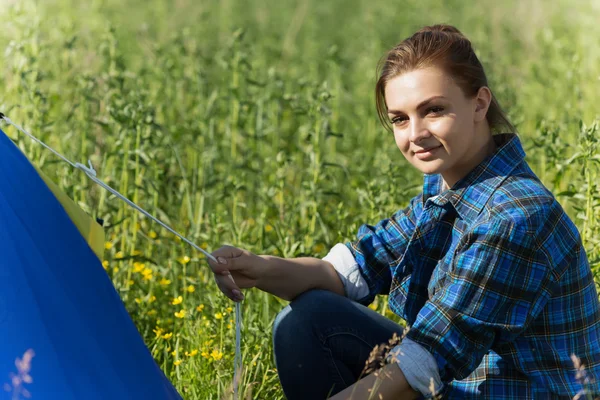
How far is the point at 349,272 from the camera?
2660 millimetres

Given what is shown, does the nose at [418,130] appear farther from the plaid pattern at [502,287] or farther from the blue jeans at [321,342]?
the blue jeans at [321,342]

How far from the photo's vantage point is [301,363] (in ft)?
8.34

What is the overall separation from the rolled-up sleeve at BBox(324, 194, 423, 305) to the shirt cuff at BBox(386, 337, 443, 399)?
1.73 feet

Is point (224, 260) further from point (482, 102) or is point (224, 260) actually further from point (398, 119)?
point (482, 102)

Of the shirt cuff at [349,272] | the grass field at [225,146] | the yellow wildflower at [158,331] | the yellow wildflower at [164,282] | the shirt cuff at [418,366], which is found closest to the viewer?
the shirt cuff at [418,366]

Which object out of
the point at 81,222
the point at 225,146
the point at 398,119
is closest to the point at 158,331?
the point at 81,222

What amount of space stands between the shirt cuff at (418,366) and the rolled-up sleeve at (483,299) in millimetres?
21

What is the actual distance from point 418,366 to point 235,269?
590 mm

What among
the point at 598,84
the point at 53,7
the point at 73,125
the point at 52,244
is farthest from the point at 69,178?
the point at 53,7

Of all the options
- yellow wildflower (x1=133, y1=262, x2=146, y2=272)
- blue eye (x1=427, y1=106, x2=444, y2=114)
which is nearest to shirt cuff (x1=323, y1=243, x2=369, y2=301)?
blue eye (x1=427, y1=106, x2=444, y2=114)

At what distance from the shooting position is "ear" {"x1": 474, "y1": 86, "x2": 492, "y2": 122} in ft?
7.54

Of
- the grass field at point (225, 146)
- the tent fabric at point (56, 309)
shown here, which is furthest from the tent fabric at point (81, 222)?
the grass field at point (225, 146)

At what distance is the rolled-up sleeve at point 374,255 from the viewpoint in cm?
260

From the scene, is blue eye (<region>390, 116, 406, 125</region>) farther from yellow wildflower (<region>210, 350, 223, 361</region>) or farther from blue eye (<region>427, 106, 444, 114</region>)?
yellow wildflower (<region>210, 350, 223, 361</region>)
